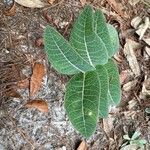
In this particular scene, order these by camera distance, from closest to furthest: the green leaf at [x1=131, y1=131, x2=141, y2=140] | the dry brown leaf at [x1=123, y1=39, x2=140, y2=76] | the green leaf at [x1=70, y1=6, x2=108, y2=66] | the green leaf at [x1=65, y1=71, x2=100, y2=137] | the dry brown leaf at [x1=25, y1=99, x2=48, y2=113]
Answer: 1. the green leaf at [x1=70, y1=6, x2=108, y2=66]
2. the green leaf at [x1=65, y1=71, x2=100, y2=137]
3. the dry brown leaf at [x1=25, y1=99, x2=48, y2=113]
4. the green leaf at [x1=131, y1=131, x2=141, y2=140]
5. the dry brown leaf at [x1=123, y1=39, x2=140, y2=76]

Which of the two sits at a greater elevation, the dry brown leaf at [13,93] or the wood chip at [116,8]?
the wood chip at [116,8]

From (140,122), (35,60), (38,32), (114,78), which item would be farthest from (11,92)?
(140,122)

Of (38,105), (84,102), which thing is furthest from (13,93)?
(84,102)

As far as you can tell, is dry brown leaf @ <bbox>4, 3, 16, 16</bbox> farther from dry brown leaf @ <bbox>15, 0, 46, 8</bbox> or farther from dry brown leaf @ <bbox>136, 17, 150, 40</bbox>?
dry brown leaf @ <bbox>136, 17, 150, 40</bbox>

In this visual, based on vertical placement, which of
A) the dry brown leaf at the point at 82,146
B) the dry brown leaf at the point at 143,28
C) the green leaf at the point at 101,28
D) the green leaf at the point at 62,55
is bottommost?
the dry brown leaf at the point at 82,146

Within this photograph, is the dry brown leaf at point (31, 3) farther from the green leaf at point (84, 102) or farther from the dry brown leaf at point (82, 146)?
the dry brown leaf at point (82, 146)

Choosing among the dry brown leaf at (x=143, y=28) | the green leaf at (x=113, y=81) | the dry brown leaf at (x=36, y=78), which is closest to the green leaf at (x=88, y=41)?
the green leaf at (x=113, y=81)

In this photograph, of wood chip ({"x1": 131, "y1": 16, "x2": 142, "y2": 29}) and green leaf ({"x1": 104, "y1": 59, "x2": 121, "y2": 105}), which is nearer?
green leaf ({"x1": 104, "y1": 59, "x2": 121, "y2": 105})

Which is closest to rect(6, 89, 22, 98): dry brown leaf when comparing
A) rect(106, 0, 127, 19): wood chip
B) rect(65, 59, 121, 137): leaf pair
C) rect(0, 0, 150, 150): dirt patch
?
rect(0, 0, 150, 150): dirt patch
